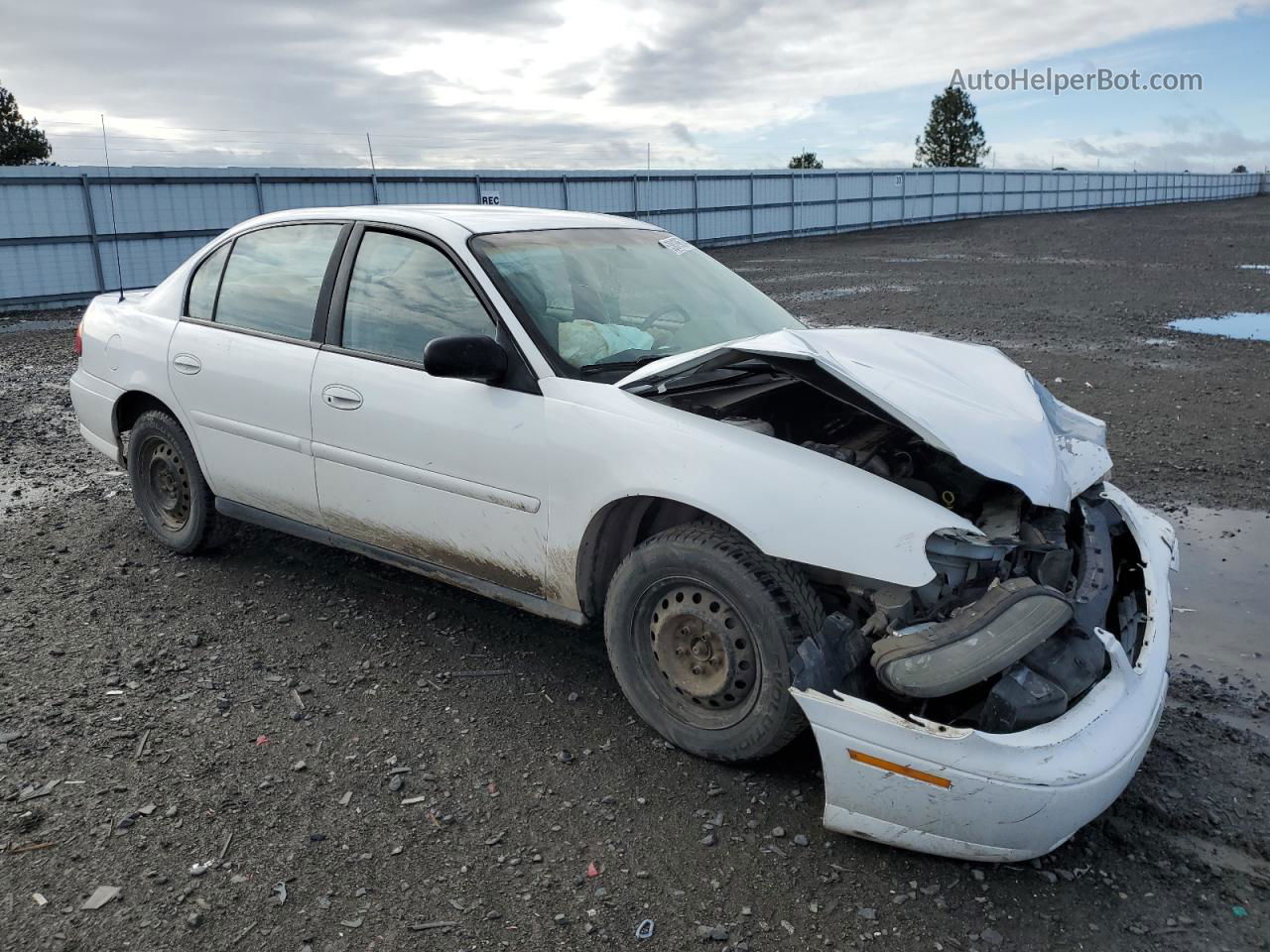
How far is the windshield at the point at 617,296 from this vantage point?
368 centimetres

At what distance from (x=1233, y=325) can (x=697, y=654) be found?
38.2ft

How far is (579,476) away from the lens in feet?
10.9

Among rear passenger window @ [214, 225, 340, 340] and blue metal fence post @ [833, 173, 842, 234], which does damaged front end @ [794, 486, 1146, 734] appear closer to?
rear passenger window @ [214, 225, 340, 340]

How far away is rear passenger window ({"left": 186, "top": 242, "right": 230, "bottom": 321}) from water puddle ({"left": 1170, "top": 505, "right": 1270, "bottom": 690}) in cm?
442

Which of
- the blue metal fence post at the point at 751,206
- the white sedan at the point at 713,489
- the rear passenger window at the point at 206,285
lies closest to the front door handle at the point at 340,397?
the white sedan at the point at 713,489

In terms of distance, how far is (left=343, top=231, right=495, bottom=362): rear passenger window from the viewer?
12.4 feet

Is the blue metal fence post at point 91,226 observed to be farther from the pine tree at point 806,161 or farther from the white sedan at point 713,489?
the pine tree at point 806,161

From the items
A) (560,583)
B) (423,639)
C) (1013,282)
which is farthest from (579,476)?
(1013,282)

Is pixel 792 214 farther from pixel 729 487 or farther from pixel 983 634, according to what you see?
pixel 983 634

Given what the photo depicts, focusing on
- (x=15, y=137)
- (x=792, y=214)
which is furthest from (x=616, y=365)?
(x=15, y=137)

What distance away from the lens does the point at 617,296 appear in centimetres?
399

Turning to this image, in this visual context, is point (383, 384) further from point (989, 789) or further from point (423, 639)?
point (989, 789)

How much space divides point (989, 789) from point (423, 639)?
244 centimetres

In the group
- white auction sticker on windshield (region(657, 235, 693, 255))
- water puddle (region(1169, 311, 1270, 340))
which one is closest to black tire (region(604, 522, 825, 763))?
white auction sticker on windshield (region(657, 235, 693, 255))
